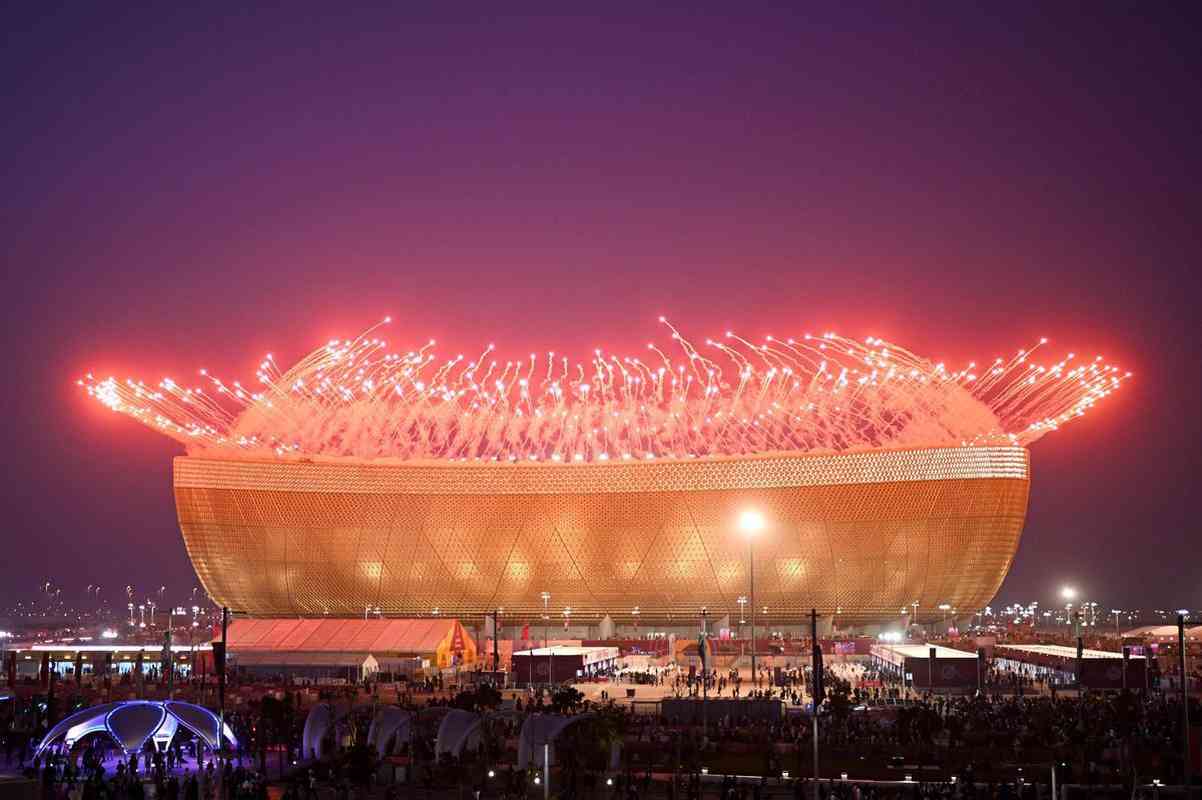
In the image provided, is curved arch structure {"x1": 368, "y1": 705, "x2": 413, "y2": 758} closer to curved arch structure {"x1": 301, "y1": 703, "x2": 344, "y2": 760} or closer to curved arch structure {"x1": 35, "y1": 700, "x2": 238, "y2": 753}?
curved arch structure {"x1": 301, "y1": 703, "x2": 344, "y2": 760}

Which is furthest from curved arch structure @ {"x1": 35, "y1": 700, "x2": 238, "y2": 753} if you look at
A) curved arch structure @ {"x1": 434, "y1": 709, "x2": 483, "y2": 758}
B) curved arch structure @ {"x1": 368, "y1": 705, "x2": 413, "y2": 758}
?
curved arch structure @ {"x1": 434, "y1": 709, "x2": 483, "y2": 758}

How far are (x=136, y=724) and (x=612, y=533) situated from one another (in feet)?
170

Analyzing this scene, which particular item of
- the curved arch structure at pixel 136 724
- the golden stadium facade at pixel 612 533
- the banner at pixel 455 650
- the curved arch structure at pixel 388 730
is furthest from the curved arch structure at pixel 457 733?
the golden stadium facade at pixel 612 533

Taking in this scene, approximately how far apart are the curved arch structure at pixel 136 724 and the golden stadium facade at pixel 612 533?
4998cm

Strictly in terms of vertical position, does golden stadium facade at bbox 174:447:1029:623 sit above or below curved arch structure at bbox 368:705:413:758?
above

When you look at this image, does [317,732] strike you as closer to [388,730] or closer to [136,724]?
[388,730]

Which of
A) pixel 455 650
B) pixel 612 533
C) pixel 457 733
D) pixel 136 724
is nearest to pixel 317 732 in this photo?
pixel 457 733

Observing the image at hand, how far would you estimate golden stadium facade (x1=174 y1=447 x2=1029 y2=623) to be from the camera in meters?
79.4

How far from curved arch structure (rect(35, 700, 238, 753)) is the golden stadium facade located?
49983 mm

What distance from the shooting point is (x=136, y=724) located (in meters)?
32.8

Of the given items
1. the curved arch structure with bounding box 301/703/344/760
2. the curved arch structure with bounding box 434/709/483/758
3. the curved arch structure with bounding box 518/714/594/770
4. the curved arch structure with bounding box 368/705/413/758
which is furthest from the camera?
the curved arch structure with bounding box 301/703/344/760

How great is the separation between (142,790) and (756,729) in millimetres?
17763

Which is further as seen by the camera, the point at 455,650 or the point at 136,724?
the point at 455,650

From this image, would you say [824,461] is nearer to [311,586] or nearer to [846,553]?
[846,553]
